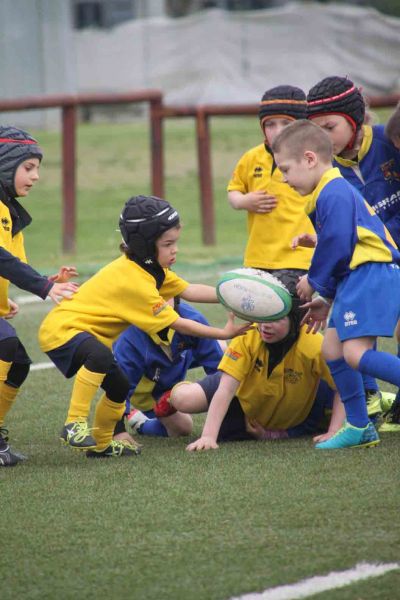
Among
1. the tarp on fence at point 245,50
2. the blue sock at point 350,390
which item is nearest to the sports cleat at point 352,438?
the blue sock at point 350,390

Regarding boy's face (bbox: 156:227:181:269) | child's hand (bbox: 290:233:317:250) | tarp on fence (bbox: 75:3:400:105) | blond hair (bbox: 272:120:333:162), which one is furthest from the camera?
tarp on fence (bbox: 75:3:400:105)

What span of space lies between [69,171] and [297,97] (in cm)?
590

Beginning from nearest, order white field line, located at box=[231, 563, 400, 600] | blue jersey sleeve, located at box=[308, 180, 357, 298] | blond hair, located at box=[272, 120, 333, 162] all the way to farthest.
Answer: white field line, located at box=[231, 563, 400, 600], blue jersey sleeve, located at box=[308, 180, 357, 298], blond hair, located at box=[272, 120, 333, 162]

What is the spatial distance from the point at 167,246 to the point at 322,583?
6.41 feet

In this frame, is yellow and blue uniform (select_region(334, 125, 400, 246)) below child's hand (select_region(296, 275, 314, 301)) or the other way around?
the other way around

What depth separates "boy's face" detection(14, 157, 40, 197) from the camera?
504cm

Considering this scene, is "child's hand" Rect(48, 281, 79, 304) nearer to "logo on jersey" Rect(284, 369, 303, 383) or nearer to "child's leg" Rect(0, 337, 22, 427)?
"child's leg" Rect(0, 337, 22, 427)

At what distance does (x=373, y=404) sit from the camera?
211 inches

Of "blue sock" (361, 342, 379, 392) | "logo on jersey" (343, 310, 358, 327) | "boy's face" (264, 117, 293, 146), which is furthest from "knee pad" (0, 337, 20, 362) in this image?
"boy's face" (264, 117, 293, 146)

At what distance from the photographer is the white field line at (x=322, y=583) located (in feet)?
10.5

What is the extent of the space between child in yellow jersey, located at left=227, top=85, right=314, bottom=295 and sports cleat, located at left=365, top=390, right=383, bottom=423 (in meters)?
0.82

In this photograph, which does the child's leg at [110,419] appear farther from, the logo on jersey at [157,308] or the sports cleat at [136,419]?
the sports cleat at [136,419]

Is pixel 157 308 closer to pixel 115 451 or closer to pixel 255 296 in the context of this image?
pixel 255 296

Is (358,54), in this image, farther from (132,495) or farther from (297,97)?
(132,495)
